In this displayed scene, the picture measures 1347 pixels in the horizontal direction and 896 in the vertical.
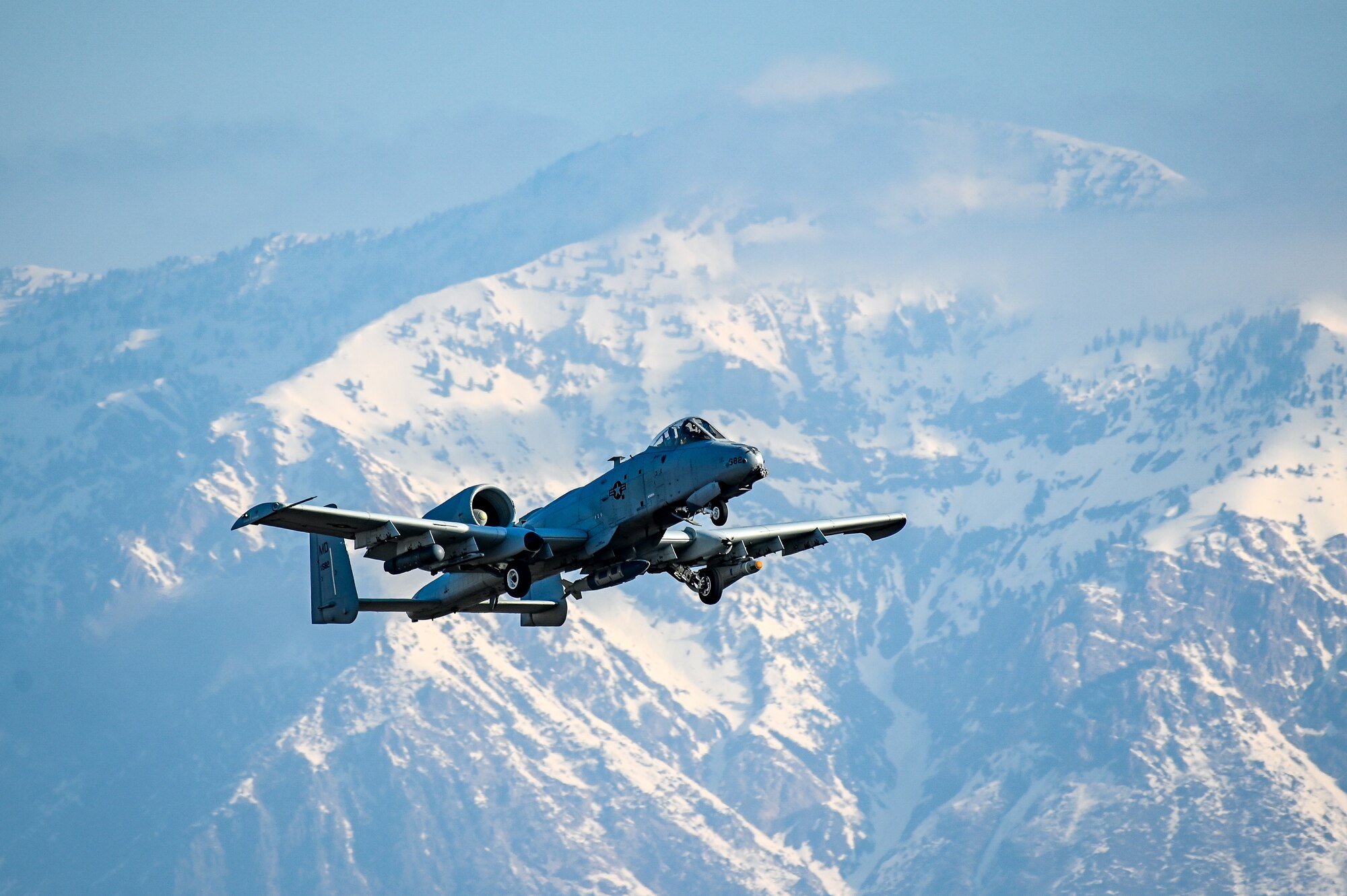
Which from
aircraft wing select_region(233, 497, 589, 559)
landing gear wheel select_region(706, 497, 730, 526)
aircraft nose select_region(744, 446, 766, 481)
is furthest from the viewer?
landing gear wheel select_region(706, 497, 730, 526)

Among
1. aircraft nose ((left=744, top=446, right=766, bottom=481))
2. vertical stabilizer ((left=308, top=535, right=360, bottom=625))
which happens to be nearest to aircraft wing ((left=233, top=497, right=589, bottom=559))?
vertical stabilizer ((left=308, top=535, right=360, bottom=625))

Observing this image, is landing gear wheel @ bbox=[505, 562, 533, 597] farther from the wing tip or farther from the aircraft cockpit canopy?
the wing tip

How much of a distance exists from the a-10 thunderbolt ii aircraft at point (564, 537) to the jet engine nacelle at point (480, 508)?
0.05 m

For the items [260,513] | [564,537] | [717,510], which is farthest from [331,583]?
[717,510]

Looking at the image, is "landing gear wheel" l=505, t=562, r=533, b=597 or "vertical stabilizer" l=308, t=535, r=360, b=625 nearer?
"landing gear wheel" l=505, t=562, r=533, b=597

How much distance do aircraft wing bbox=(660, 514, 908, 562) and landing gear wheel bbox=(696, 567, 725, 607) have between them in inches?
24.6

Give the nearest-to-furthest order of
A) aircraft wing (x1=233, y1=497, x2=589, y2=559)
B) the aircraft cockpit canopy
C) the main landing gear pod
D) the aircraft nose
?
Answer: aircraft wing (x1=233, y1=497, x2=589, y2=559), the aircraft nose, the aircraft cockpit canopy, the main landing gear pod

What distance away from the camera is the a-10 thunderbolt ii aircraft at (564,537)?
7206cm

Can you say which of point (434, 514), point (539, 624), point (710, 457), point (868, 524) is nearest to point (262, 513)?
point (434, 514)

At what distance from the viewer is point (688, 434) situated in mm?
74375

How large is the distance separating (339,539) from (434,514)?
521 centimetres

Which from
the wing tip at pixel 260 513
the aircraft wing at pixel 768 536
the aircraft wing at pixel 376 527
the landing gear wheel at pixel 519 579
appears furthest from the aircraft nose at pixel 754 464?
the wing tip at pixel 260 513

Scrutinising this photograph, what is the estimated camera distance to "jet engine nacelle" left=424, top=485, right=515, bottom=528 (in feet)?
247

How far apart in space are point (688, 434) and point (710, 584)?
27.0ft
